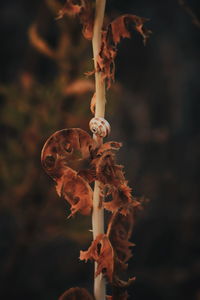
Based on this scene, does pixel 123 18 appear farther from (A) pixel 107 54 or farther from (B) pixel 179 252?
(B) pixel 179 252

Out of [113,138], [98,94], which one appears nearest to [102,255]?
[98,94]

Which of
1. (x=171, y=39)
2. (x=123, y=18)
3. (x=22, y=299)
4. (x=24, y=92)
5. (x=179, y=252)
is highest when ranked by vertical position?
(x=171, y=39)

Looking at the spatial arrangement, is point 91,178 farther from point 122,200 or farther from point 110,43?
point 110,43

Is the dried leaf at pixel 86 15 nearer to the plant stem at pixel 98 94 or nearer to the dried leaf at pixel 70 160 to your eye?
the plant stem at pixel 98 94

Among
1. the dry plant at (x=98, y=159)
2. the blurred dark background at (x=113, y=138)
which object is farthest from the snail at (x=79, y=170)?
the blurred dark background at (x=113, y=138)

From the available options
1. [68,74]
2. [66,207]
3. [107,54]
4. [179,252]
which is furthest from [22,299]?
[107,54]

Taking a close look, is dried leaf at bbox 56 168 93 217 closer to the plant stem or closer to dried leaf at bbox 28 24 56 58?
the plant stem
